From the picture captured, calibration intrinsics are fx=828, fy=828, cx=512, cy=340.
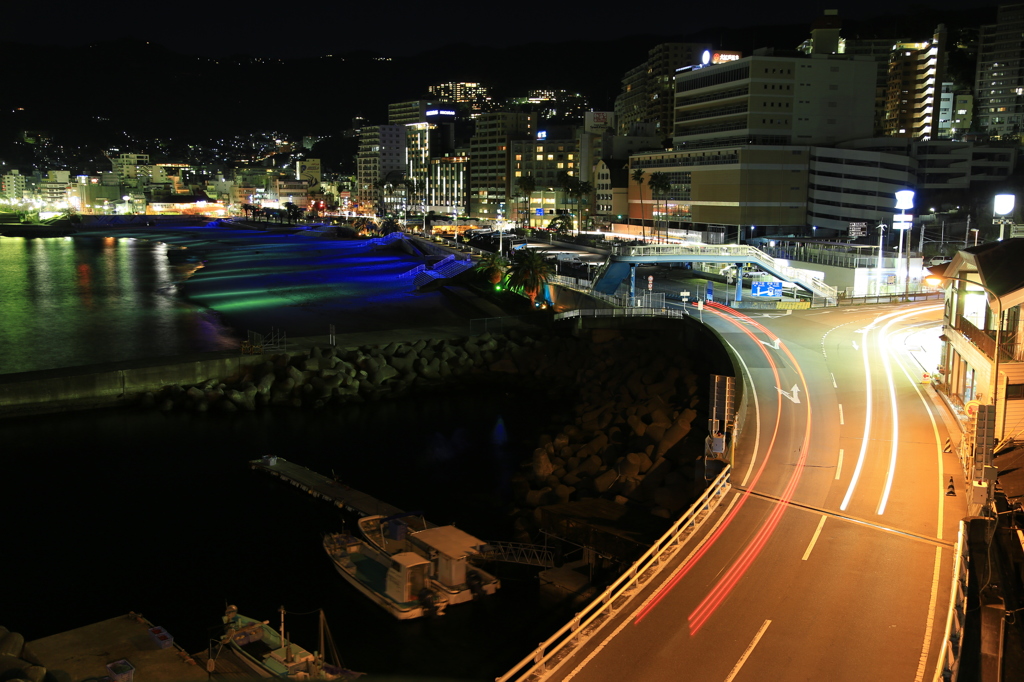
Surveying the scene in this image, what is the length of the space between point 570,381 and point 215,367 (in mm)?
14054

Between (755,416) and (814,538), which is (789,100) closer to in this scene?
(755,416)

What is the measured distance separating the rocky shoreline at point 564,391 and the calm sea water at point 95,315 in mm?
10020

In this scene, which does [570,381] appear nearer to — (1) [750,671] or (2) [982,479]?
(2) [982,479]

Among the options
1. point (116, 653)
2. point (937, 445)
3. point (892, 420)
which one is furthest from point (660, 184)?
point (116, 653)

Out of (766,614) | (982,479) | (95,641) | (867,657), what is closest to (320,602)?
(95,641)

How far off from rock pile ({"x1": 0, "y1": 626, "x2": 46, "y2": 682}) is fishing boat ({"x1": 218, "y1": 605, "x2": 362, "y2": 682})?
3.19 metres

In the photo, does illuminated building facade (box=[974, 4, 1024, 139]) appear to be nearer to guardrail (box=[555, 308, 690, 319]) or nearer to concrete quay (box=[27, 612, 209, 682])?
guardrail (box=[555, 308, 690, 319])

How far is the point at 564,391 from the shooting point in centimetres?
3322

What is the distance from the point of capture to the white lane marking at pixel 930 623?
9.73 metres

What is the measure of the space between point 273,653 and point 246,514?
7.87 meters

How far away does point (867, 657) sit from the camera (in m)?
10.0

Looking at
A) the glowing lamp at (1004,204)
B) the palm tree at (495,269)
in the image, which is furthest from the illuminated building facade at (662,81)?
the glowing lamp at (1004,204)

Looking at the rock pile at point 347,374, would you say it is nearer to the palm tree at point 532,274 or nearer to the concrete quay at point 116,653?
the palm tree at point 532,274

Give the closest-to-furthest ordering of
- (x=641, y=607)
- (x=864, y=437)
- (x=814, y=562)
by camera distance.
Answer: (x=641, y=607), (x=814, y=562), (x=864, y=437)
